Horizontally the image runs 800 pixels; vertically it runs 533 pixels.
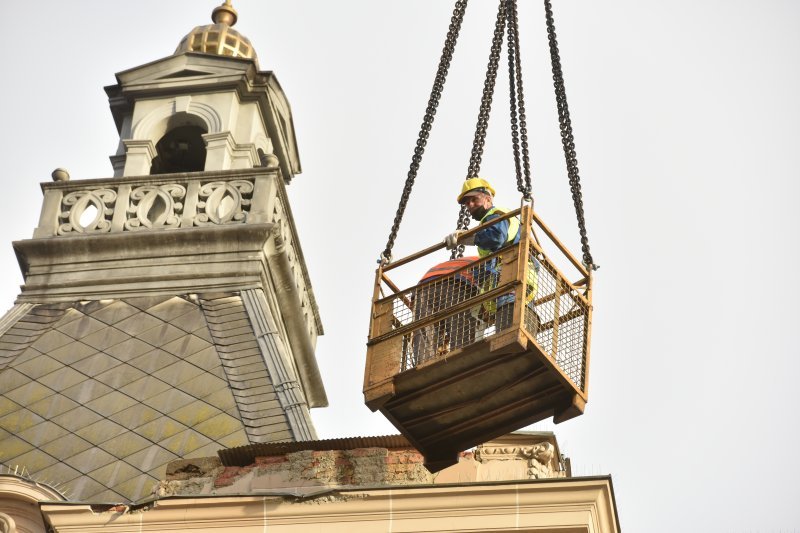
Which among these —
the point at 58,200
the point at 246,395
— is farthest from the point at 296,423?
the point at 58,200

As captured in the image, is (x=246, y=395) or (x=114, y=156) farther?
(x=114, y=156)

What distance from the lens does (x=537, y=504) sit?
58.2 feet

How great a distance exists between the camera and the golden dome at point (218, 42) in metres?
31.8

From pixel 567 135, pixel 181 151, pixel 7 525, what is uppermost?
pixel 181 151

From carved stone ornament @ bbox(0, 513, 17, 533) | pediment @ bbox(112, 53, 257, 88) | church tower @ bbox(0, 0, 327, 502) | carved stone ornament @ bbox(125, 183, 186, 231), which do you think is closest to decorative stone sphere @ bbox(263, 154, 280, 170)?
church tower @ bbox(0, 0, 327, 502)

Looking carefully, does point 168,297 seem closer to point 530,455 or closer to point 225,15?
point 225,15

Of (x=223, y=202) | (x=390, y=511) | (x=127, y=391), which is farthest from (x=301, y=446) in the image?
(x=223, y=202)

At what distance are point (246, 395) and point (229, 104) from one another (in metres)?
7.17

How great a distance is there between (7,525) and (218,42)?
14.3 m

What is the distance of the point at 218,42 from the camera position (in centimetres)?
3186

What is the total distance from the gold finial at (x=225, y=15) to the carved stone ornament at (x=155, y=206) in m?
4.62

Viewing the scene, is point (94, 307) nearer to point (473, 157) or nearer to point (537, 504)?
point (473, 157)

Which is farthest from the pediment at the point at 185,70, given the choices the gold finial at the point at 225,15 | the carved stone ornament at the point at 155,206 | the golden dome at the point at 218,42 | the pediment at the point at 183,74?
the carved stone ornament at the point at 155,206

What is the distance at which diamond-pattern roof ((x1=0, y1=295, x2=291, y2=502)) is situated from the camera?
23188 mm
